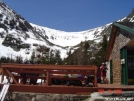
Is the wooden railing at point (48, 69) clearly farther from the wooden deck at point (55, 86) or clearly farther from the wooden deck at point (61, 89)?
the wooden deck at point (61, 89)

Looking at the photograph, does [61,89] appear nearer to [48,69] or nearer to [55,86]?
[55,86]

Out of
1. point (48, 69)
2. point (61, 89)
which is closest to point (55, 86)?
point (61, 89)

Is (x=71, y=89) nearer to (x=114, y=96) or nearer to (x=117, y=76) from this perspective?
(x=114, y=96)

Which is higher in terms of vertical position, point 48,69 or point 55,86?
point 48,69

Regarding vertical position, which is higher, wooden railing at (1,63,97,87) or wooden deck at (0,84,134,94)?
wooden railing at (1,63,97,87)

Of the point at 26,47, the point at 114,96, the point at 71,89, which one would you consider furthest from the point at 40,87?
the point at 26,47

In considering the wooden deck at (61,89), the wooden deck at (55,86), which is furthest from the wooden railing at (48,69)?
the wooden deck at (61,89)

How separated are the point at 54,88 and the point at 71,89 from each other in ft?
2.13

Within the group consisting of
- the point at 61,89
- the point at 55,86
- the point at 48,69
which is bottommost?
the point at 61,89

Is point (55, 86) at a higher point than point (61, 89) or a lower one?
higher

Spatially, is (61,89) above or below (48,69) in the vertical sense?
below

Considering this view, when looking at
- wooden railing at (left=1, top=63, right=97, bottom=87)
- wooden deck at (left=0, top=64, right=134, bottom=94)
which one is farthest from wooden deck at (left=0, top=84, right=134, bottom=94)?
wooden railing at (left=1, top=63, right=97, bottom=87)

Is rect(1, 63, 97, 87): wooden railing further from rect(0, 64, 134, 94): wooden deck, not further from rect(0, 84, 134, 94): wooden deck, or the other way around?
rect(0, 84, 134, 94): wooden deck

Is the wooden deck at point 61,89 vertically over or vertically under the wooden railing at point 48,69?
under
